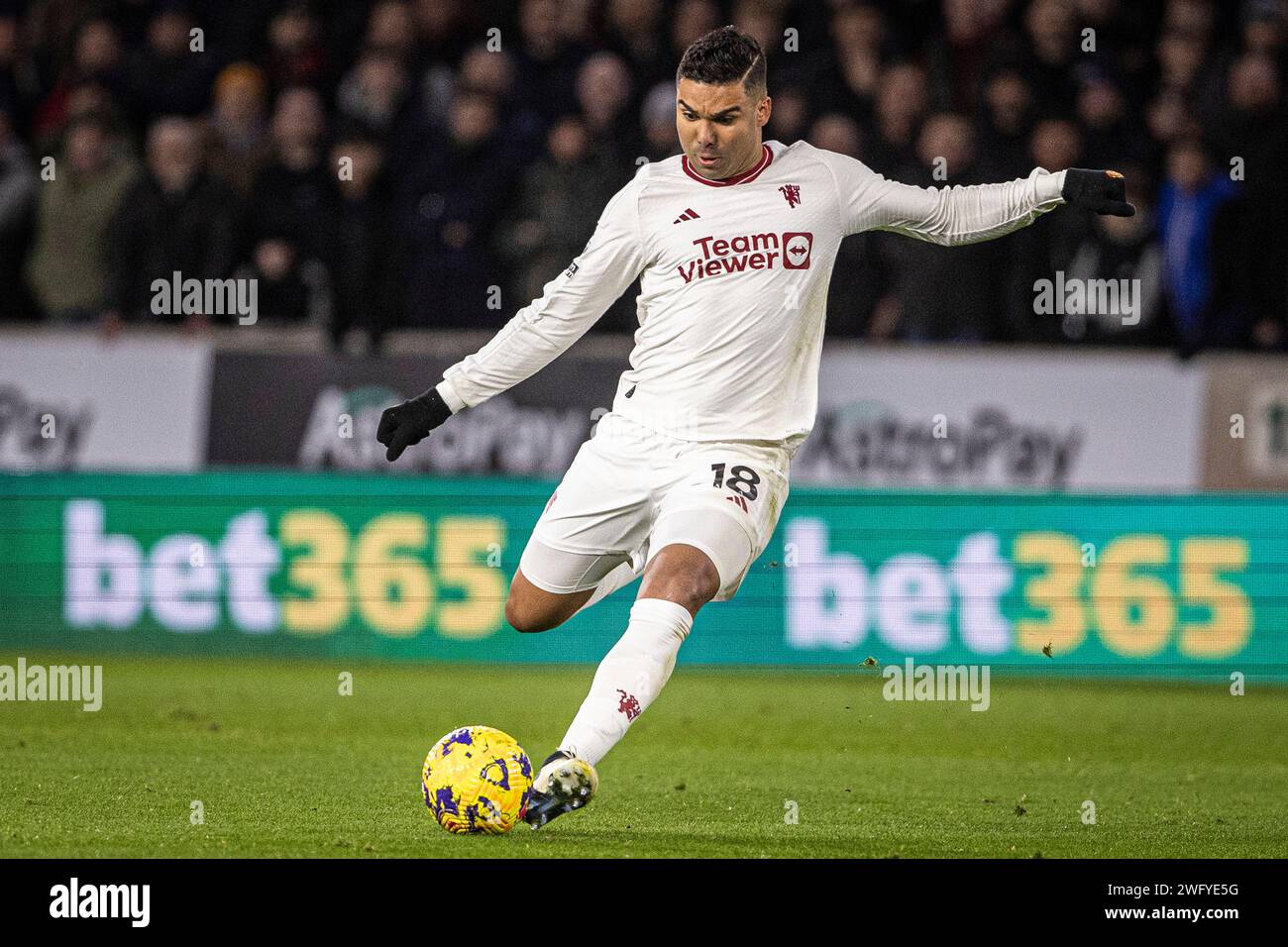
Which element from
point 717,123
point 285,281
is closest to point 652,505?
point 717,123

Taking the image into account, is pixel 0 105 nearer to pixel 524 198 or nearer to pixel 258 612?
pixel 524 198

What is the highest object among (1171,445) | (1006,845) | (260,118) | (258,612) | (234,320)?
(260,118)

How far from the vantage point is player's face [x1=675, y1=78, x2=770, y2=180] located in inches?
243

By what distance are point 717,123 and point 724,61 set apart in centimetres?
19

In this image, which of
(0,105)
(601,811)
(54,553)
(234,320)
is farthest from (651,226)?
(0,105)

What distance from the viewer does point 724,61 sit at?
6164 millimetres

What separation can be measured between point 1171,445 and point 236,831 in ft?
25.6

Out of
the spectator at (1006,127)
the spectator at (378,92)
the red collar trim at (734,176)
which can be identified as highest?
the spectator at (378,92)

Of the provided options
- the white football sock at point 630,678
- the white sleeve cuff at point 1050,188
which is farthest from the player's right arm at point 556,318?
the white sleeve cuff at point 1050,188

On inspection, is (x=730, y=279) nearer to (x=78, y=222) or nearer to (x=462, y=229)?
(x=462, y=229)

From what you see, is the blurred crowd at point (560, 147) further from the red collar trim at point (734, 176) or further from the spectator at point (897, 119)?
the red collar trim at point (734, 176)

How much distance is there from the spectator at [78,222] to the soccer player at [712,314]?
7.46m

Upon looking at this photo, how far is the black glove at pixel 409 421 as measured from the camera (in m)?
6.33

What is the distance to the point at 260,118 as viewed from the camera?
13633mm
